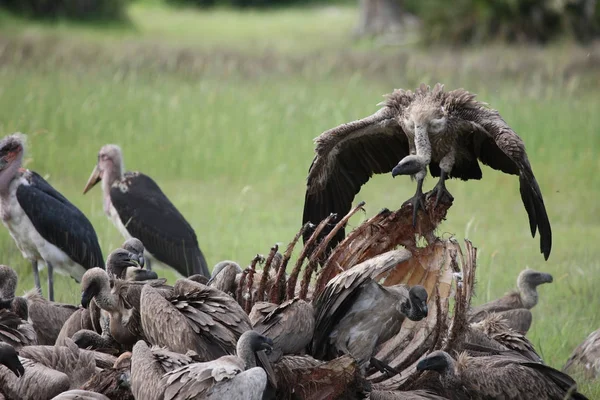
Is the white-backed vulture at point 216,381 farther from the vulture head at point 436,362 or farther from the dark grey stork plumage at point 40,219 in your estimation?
the dark grey stork plumage at point 40,219

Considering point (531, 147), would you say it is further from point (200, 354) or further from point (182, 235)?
point (200, 354)

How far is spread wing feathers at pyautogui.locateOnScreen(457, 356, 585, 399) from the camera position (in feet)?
19.2

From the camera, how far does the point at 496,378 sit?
5.86 m

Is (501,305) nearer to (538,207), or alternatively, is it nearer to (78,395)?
(538,207)

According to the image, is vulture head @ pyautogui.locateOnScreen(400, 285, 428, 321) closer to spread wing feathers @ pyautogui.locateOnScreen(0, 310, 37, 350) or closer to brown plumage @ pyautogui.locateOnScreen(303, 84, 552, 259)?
brown plumage @ pyautogui.locateOnScreen(303, 84, 552, 259)

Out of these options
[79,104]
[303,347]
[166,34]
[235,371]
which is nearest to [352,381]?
[303,347]

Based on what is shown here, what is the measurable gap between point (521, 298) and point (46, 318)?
12.3 ft

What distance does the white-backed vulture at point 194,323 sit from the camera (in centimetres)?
549

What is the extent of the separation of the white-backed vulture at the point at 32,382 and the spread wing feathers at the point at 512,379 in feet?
6.64

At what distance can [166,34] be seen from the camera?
31.6m

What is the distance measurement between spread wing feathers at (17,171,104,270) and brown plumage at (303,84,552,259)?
205cm

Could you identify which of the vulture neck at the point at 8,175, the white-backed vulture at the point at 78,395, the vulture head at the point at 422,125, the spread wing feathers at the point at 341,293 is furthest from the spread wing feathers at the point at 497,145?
the vulture neck at the point at 8,175

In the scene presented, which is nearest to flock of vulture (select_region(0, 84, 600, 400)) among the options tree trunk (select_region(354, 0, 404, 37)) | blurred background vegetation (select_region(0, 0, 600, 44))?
blurred background vegetation (select_region(0, 0, 600, 44))

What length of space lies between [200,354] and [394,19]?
28125 mm
